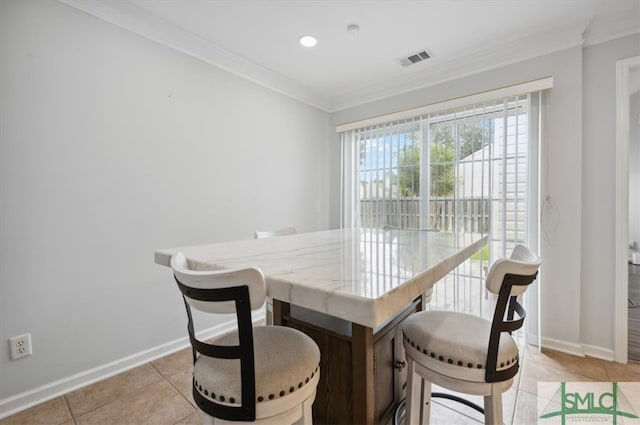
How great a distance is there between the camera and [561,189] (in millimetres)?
2254

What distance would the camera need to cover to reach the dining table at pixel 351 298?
0.65 m

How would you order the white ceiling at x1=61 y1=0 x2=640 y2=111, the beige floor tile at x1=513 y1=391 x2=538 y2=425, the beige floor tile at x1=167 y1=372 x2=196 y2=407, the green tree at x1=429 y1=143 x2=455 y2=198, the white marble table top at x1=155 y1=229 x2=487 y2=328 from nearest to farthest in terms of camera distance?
the white marble table top at x1=155 y1=229 x2=487 y2=328 < the beige floor tile at x1=513 y1=391 x2=538 y2=425 < the beige floor tile at x1=167 y1=372 x2=196 y2=407 < the white ceiling at x1=61 y1=0 x2=640 y2=111 < the green tree at x1=429 y1=143 x2=455 y2=198

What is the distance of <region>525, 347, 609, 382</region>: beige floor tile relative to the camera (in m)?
1.94

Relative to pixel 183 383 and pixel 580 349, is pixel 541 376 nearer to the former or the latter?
pixel 580 349

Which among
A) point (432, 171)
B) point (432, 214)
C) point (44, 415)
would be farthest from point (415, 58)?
point (44, 415)

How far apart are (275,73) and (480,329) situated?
2890 millimetres

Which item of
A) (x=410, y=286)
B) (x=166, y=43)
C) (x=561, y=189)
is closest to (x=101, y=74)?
(x=166, y=43)

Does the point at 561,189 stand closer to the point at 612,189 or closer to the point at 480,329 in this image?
the point at 612,189

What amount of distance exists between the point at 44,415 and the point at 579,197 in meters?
3.72

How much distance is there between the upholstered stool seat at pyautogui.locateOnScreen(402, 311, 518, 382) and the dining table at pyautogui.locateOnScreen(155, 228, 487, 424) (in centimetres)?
12

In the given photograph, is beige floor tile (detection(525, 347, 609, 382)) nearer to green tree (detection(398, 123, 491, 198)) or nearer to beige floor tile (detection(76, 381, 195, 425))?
green tree (detection(398, 123, 491, 198))

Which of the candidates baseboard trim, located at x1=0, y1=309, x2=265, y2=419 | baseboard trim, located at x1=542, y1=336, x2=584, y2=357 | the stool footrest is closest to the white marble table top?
the stool footrest

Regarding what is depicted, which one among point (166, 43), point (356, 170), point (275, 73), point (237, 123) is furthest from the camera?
point (356, 170)

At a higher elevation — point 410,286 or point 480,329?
point 410,286
